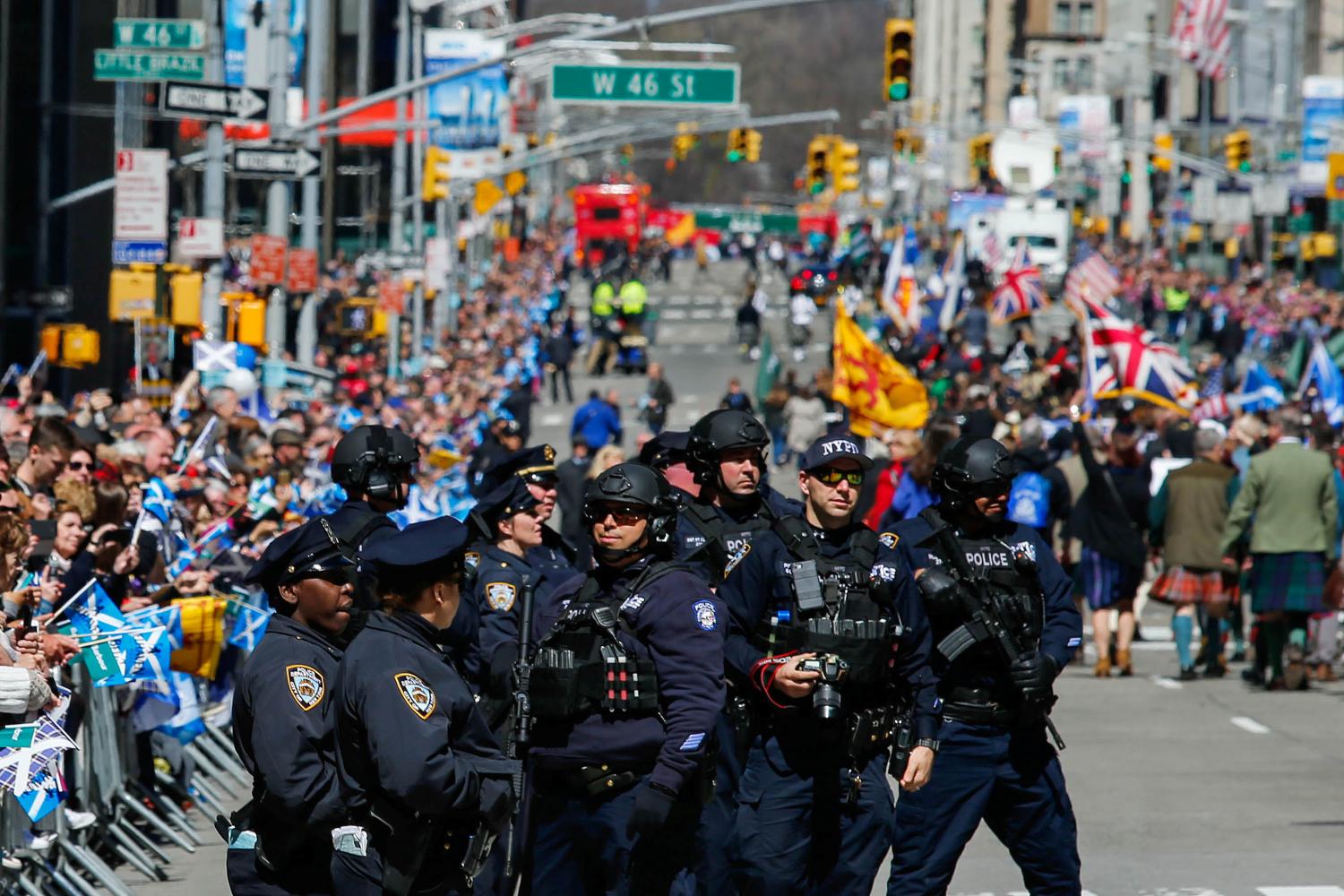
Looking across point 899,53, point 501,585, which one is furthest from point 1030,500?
point 899,53

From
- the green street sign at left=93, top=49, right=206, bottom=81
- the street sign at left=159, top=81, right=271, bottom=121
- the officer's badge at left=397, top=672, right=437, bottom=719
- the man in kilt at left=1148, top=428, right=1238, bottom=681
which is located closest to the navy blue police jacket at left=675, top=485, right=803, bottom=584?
the officer's badge at left=397, top=672, right=437, bottom=719

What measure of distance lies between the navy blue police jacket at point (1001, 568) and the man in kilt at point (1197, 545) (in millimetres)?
8559

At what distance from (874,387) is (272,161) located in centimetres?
592

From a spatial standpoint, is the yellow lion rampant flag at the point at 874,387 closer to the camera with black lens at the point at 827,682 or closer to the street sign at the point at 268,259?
the street sign at the point at 268,259

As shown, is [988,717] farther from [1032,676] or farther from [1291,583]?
[1291,583]

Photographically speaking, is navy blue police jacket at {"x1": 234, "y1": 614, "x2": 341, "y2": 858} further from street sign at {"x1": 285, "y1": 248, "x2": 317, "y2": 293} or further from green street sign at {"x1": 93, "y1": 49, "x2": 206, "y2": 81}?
street sign at {"x1": 285, "y1": 248, "x2": 317, "y2": 293}

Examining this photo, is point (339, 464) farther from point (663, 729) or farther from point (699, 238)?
point (699, 238)

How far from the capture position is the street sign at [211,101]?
20.4 m

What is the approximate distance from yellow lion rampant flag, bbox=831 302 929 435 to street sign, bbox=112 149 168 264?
6216mm

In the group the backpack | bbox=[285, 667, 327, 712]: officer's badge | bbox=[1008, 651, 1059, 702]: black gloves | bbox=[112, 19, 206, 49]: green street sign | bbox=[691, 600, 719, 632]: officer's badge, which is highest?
bbox=[112, 19, 206, 49]: green street sign

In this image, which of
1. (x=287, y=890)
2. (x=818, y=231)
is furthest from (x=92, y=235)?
(x=818, y=231)

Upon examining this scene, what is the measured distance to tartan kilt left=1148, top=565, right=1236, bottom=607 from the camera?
16.7 metres

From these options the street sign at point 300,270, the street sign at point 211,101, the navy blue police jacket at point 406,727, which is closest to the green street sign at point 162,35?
the street sign at point 211,101

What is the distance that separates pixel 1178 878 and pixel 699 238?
86.7m
